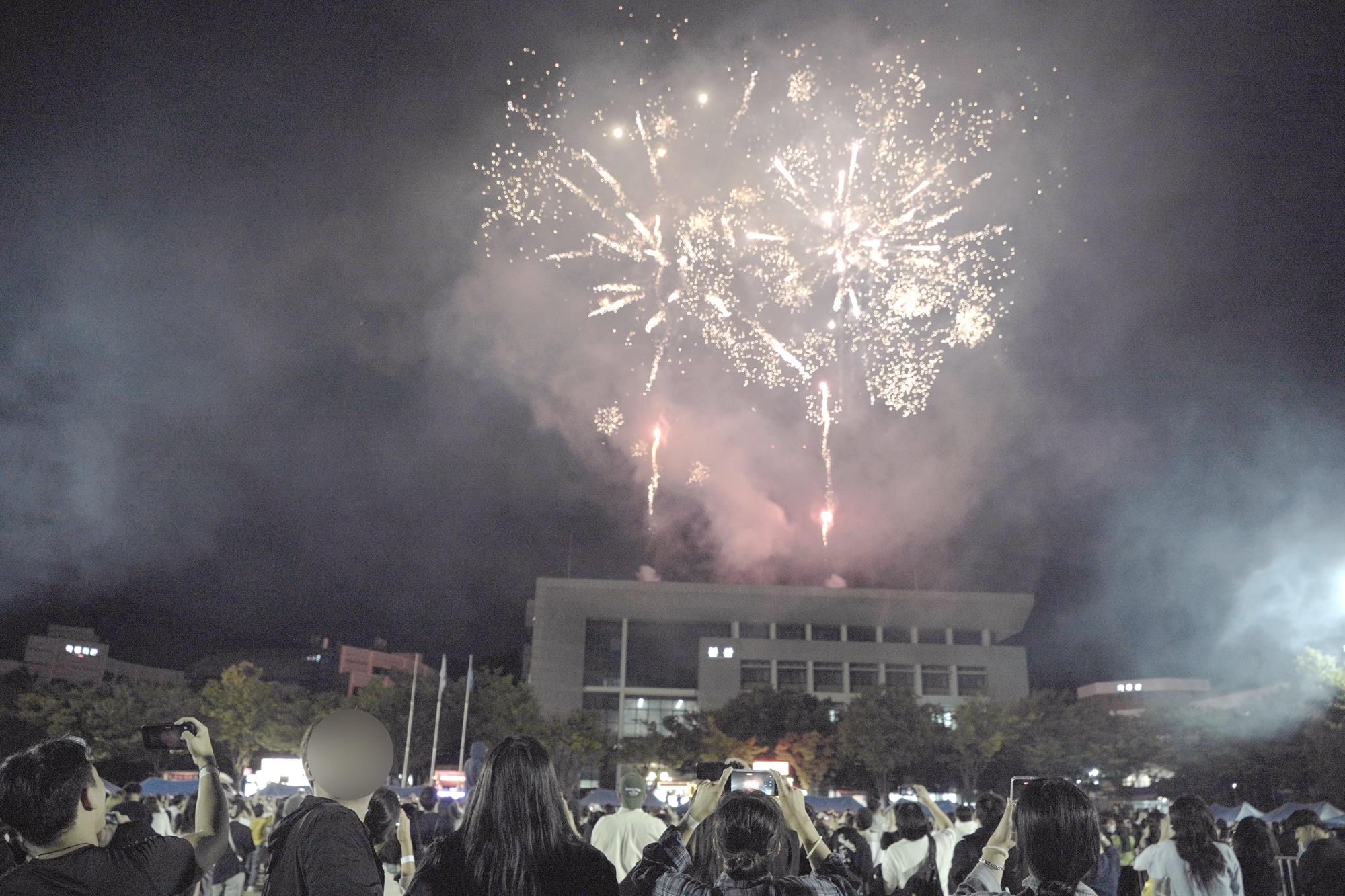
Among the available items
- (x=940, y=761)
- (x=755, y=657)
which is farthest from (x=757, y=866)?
(x=755, y=657)

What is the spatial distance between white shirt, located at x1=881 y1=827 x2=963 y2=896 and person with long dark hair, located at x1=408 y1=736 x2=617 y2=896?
17.8 feet

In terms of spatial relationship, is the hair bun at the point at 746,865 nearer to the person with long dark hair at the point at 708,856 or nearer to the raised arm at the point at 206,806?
the person with long dark hair at the point at 708,856

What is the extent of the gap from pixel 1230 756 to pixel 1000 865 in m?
42.4

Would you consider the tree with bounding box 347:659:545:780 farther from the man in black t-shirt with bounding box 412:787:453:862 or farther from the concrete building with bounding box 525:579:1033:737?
the man in black t-shirt with bounding box 412:787:453:862

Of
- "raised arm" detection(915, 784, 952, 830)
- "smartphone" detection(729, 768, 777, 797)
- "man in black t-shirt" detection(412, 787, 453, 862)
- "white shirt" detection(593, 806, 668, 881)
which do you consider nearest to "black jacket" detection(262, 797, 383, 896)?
"smartphone" detection(729, 768, 777, 797)

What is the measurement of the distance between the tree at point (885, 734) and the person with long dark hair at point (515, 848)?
47437 mm

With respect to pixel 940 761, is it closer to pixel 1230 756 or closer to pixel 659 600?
pixel 1230 756

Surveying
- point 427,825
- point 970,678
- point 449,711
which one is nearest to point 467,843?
point 427,825

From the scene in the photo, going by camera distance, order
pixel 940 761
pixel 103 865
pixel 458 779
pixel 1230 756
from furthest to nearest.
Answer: pixel 940 761
pixel 1230 756
pixel 458 779
pixel 103 865

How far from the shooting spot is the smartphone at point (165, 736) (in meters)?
3.36

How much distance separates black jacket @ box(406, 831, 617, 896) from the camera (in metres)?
2.83

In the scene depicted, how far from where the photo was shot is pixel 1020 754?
50.2 m

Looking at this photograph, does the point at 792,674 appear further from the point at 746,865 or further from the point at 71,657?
the point at 746,865

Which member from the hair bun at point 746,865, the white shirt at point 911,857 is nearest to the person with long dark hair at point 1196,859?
the white shirt at point 911,857
